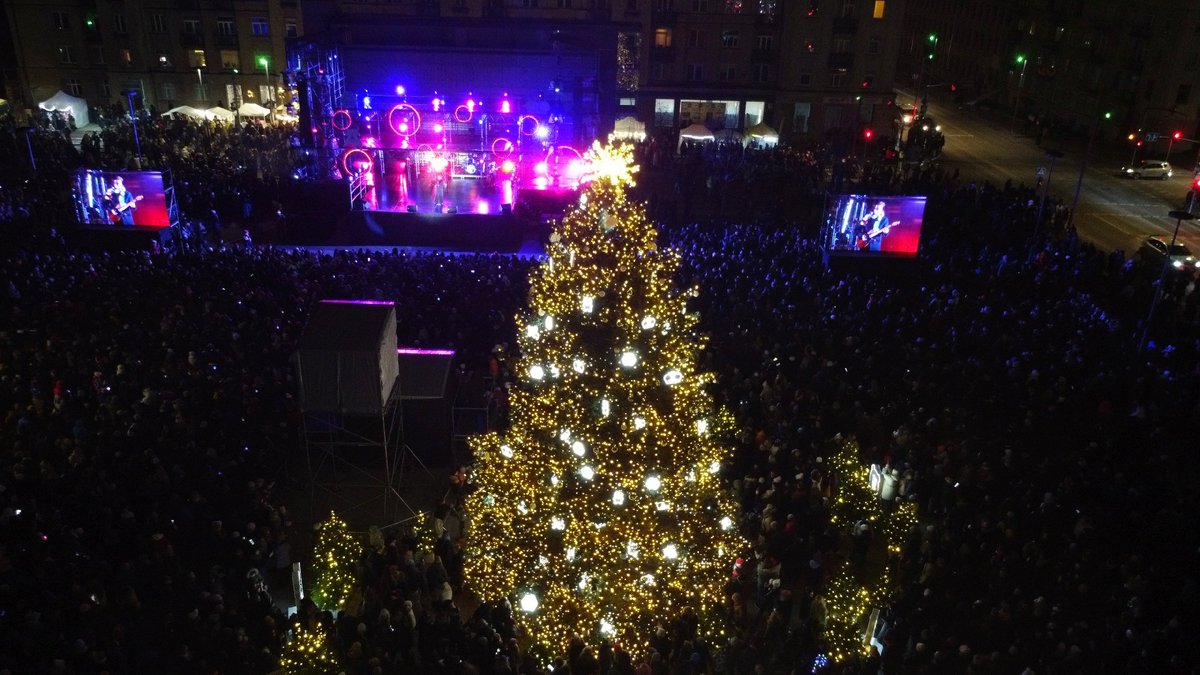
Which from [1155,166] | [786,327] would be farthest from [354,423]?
[1155,166]

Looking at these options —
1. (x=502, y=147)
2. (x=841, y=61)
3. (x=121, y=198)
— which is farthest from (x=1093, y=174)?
(x=121, y=198)

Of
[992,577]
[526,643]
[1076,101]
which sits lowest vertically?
[526,643]

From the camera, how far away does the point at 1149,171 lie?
3647cm

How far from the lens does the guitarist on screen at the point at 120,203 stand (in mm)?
22234

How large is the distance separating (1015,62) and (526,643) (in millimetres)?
53255

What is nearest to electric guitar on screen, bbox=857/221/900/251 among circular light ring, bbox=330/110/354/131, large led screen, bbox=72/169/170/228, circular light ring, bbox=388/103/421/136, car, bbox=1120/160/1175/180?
circular light ring, bbox=388/103/421/136

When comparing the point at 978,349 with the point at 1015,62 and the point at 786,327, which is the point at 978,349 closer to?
the point at 786,327

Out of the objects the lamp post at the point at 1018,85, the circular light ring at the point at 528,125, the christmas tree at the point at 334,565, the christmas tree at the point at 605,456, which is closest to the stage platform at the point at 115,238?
the circular light ring at the point at 528,125

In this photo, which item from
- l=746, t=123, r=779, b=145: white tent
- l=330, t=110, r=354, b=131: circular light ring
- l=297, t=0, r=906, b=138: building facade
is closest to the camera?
l=330, t=110, r=354, b=131: circular light ring

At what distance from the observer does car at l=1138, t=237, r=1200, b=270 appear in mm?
23900

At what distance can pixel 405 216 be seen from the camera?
25469 mm

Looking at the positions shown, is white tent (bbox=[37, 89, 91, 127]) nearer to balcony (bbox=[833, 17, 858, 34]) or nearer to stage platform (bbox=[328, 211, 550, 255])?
stage platform (bbox=[328, 211, 550, 255])

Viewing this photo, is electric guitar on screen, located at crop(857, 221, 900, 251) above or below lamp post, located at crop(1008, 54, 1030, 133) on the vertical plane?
below

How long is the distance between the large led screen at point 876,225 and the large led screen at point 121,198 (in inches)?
736
